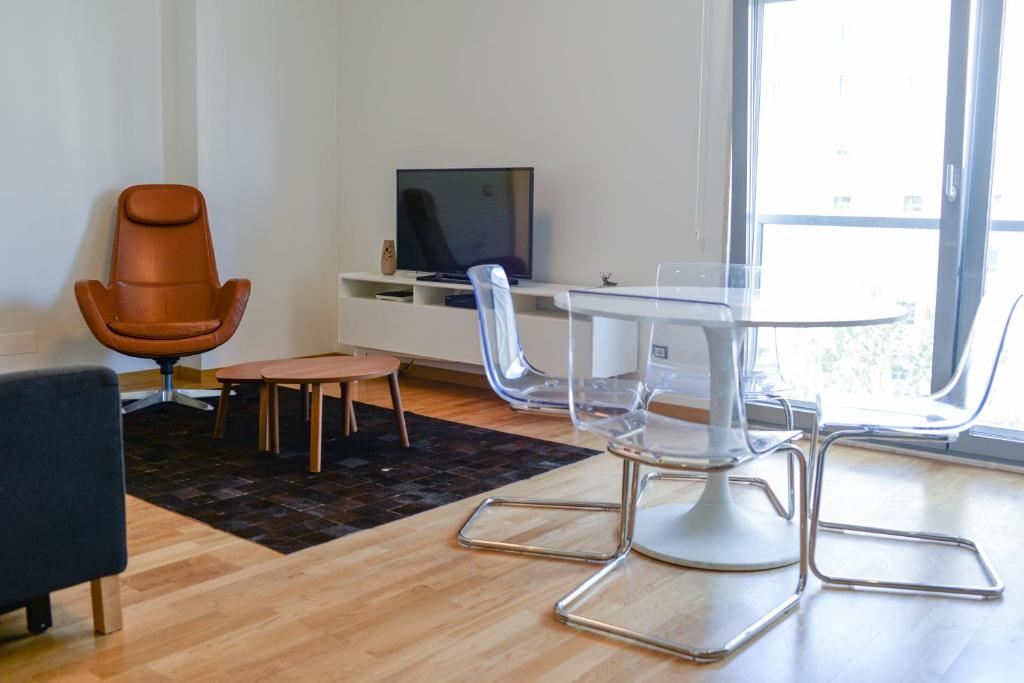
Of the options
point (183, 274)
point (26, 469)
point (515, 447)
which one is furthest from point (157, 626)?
point (183, 274)

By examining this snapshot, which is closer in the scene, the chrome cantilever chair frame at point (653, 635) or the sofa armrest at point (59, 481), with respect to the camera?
the sofa armrest at point (59, 481)

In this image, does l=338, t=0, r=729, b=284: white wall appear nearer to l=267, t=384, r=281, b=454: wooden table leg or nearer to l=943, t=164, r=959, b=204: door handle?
l=943, t=164, r=959, b=204: door handle

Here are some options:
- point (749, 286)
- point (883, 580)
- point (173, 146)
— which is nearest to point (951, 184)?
point (749, 286)

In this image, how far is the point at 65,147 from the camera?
5.32 meters

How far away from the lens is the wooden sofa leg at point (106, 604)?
2.43m

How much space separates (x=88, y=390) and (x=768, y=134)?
3502 mm

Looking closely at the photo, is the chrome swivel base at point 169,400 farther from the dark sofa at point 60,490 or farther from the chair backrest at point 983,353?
the chair backrest at point 983,353

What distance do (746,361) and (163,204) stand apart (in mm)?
3373

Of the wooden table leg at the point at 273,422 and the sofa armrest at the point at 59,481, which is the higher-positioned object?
the sofa armrest at the point at 59,481

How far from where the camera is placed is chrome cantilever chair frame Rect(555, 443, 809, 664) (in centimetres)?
239

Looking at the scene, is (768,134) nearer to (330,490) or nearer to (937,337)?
(937,337)

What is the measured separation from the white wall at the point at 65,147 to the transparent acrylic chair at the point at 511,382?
310 cm

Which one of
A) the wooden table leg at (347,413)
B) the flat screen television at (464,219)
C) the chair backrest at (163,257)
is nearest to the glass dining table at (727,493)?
the wooden table leg at (347,413)

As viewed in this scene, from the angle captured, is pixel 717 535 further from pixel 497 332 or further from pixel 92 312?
pixel 92 312
